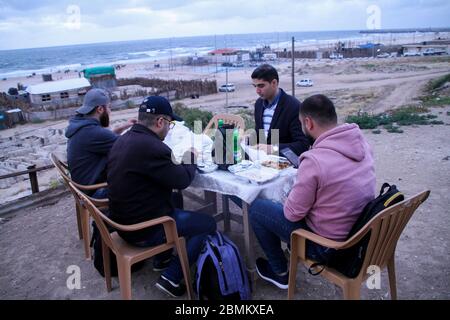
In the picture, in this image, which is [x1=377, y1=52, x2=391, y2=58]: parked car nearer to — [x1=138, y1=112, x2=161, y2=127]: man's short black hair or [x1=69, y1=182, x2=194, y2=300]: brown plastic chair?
[x1=138, y1=112, x2=161, y2=127]: man's short black hair

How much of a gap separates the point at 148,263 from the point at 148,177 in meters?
1.22

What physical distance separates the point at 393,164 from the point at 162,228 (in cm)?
466

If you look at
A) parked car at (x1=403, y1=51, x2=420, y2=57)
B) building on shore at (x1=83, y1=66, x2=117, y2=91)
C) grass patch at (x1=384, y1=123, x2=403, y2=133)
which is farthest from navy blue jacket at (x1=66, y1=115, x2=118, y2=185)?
parked car at (x1=403, y1=51, x2=420, y2=57)

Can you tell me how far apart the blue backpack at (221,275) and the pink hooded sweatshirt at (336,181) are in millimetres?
702

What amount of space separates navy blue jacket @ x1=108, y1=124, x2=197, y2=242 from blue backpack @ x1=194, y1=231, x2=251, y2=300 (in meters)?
0.48

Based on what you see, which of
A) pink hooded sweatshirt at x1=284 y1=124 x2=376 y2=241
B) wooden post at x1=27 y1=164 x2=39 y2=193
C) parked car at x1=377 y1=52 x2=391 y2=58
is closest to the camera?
pink hooded sweatshirt at x1=284 y1=124 x2=376 y2=241

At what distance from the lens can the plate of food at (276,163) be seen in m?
2.90

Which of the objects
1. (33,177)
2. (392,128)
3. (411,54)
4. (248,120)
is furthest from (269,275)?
(411,54)

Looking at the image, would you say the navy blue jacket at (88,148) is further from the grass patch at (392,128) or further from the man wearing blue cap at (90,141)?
the grass patch at (392,128)

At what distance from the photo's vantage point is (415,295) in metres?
2.78

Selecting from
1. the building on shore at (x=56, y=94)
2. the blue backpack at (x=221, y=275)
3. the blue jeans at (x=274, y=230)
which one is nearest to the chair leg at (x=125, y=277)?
the blue backpack at (x=221, y=275)

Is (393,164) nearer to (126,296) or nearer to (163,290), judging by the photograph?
(163,290)

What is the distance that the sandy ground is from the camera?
2.91 meters
